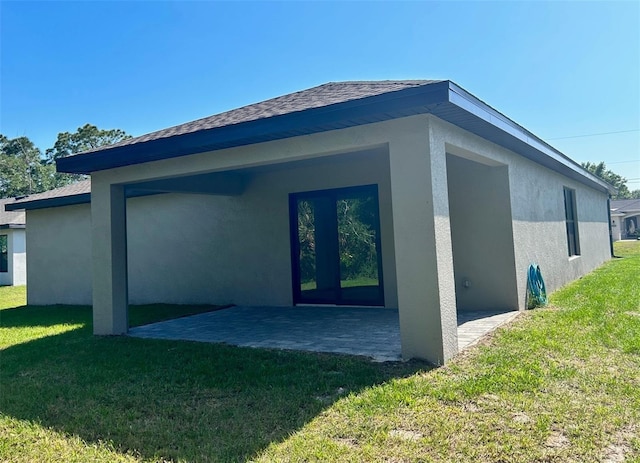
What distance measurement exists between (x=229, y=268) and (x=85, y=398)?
21.2 ft

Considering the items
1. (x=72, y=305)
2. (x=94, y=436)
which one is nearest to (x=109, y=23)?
(x=72, y=305)

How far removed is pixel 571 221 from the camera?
1332cm

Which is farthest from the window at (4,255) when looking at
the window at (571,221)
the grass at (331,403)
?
the window at (571,221)

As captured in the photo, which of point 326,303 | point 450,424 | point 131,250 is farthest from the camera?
point 131,250

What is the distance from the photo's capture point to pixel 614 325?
20.1ft

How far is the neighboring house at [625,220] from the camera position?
40.9 metres

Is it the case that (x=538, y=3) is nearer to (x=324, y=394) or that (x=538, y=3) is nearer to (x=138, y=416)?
(x=324, y=394)

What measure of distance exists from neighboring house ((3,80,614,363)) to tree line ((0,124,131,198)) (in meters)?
35.7

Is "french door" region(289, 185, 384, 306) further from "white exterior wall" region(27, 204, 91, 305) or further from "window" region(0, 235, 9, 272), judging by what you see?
"window" region(0, 235, 9, 272)

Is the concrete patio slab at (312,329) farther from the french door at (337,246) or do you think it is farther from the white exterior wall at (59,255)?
the white exterior wall at (59,255)

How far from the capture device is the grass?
3012mm

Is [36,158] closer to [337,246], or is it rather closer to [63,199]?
[63,199]

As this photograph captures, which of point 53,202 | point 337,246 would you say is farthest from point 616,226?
point 53,202

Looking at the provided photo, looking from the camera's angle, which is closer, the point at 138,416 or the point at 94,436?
the point at 94,436
